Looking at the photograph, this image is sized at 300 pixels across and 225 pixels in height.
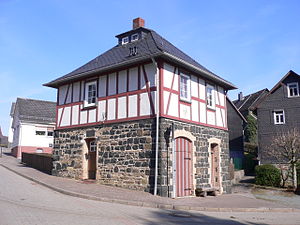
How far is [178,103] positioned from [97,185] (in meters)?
5.21

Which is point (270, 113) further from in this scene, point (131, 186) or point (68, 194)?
point (68, 194)

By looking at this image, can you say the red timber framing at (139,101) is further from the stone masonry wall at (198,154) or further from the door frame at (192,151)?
the door frame at (192,151)

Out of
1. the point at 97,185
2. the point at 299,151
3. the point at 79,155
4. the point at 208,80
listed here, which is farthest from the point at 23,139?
the point at 299,151

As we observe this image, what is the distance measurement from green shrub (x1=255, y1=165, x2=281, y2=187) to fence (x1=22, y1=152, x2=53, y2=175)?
14.1 m

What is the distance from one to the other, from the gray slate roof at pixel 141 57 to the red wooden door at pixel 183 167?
3559 millimetres

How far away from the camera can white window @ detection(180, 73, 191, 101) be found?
14516 mm

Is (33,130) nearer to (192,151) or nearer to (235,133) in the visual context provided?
(235,133)

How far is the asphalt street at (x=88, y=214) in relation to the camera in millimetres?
7672

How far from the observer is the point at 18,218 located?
7.59 m

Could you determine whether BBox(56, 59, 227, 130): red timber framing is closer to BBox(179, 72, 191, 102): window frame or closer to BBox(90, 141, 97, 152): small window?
BBox(179, 72, 191, 102): window frame

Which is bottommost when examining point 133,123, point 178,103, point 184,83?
point 133,123

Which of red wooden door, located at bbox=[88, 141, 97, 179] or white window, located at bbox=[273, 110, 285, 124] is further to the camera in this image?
white window, located at bbox=[273, 110, 285, 124]

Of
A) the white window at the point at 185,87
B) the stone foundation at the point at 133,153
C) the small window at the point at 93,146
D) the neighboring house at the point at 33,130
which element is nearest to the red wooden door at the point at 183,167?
the stone foundation at the point at 133,153

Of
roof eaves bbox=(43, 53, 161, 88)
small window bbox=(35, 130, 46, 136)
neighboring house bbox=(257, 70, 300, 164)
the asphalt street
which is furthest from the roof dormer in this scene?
small window bbox=(35, 130, 46, 136)
